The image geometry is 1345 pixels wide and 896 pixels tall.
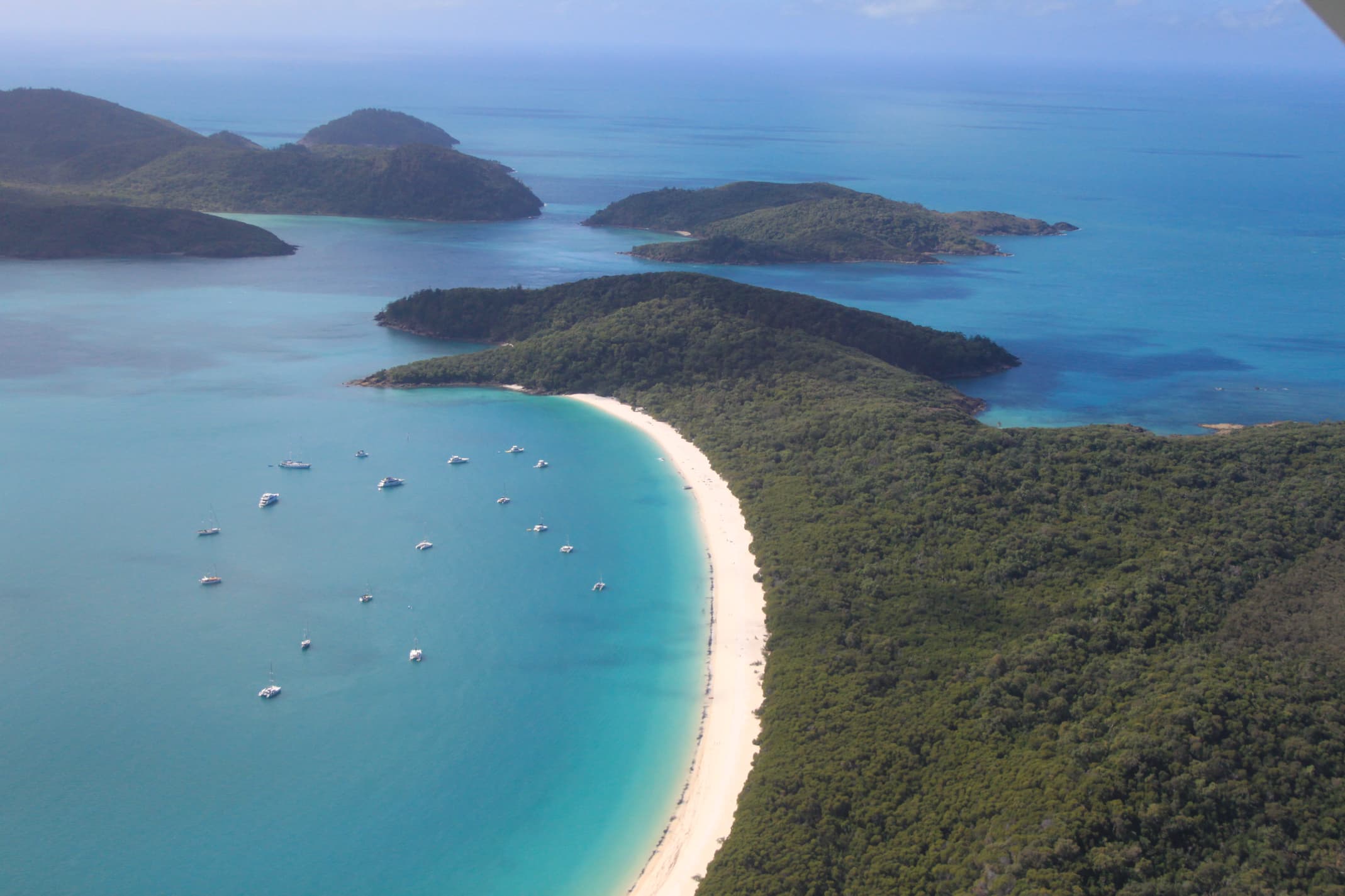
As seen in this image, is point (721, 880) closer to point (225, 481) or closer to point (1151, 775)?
point (1151, 775)

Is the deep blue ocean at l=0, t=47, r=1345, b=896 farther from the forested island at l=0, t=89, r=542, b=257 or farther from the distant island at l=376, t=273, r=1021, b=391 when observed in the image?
the forested island at l=0, t=89, r=542, b=257

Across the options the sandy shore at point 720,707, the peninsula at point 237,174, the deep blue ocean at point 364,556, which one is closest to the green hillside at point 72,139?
the peninsula at point 237,174

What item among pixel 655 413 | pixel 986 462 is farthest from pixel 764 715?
pixel 655 413

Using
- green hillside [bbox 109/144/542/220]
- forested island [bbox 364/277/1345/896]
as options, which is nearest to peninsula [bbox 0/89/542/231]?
green hillside [bbox 109/144/542/220]

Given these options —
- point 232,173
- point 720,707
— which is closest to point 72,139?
point 232,173

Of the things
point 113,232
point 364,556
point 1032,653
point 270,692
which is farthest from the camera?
point 113,232

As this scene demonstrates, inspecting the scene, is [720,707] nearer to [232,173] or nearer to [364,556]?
[364,556]
